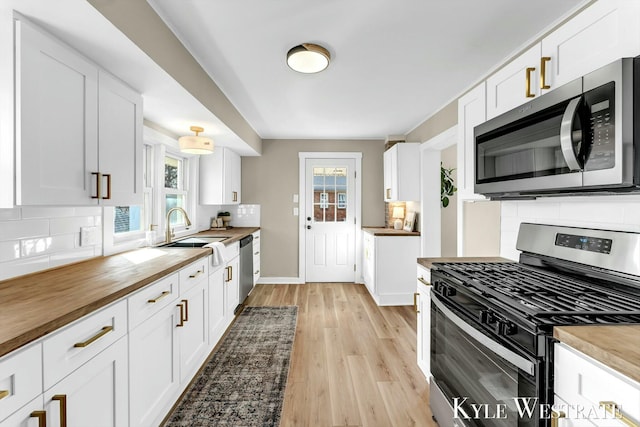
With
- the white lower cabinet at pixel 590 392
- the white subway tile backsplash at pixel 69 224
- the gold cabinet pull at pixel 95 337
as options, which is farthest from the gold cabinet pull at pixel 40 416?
the white lower cabinet at pixel 590 392

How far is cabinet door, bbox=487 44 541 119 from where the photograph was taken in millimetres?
1394

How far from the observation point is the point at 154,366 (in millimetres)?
1597

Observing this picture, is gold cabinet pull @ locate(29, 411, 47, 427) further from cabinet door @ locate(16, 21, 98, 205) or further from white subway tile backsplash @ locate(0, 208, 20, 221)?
white subway tile backsplash @ locate(0, 208, 20, 221)

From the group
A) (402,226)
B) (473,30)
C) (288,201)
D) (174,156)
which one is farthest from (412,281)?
(174,156)

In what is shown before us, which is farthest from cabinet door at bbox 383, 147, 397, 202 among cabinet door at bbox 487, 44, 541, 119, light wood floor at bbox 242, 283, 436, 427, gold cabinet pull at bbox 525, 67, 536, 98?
gold cabinet pull at bbox 525, 67, 536, 98

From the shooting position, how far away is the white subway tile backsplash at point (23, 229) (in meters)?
1.41

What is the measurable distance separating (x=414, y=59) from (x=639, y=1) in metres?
1.39

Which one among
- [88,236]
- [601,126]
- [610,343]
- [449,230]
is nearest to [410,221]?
[449,230]

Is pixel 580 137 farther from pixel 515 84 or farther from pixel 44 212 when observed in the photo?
pixel 44 212

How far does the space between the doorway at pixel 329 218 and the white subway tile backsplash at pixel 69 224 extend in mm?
3090

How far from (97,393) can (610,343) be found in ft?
5.55

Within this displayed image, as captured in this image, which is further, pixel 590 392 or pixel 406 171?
pixel 406 171

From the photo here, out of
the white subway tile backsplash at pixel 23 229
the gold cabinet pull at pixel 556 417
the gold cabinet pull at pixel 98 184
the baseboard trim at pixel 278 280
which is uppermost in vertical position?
the gold cabinet pull at pixel 98 184

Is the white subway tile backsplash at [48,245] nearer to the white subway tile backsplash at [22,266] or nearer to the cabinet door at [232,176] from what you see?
the white subway tile backsplash at [22,266]
